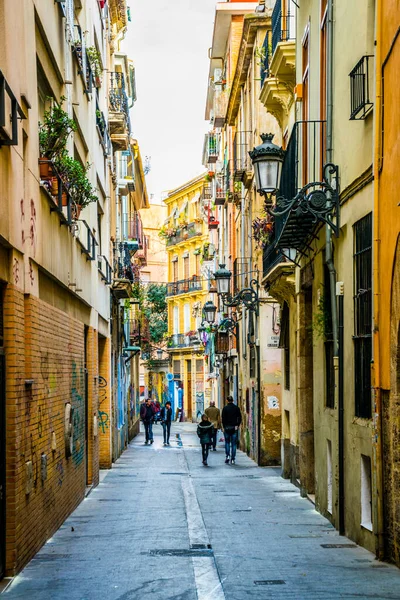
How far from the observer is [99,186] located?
77.7ft

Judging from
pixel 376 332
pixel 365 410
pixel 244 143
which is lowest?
pixel 365 410

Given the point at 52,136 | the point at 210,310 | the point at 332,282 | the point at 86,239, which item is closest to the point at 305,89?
the point at 86,239

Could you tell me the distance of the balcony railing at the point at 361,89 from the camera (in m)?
11.5

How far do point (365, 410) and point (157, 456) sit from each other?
1939 centimetres

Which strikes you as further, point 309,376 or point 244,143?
point 244,143

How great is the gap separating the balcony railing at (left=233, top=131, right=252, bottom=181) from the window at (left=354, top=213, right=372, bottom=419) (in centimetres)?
1789

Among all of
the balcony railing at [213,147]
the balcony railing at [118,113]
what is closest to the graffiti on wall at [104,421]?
the balcony railing at [118,113]

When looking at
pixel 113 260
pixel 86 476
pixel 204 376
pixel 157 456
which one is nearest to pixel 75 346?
pixel 86 476

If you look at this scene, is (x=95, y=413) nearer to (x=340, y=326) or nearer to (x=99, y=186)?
(x=99, y=186)

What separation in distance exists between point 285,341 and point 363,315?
10433 millimetres

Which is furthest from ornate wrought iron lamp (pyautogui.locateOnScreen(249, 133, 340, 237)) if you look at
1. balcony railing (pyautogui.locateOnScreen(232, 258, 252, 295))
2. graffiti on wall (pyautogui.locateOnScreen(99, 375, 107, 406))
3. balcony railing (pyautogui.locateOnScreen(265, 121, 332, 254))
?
balcony railing (pyautogui.locateOnScreen(232, 258, 252, 295))

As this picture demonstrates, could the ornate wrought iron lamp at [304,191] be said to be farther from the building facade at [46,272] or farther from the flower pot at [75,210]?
the flower pot at [75,210]

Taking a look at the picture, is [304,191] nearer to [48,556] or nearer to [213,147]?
[48,556]

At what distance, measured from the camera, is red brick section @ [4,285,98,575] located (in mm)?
10047
